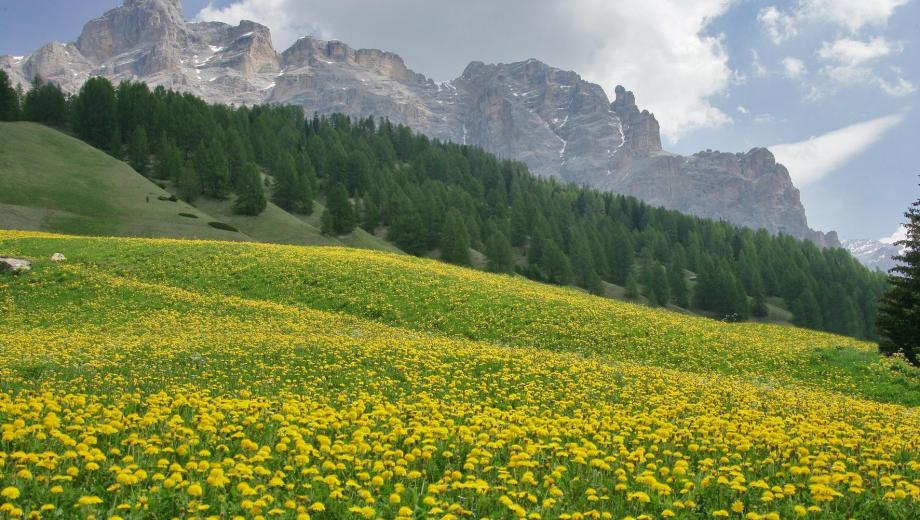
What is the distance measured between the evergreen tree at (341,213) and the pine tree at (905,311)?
268 feet

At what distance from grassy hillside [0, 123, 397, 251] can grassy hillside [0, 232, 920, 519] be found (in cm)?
4380

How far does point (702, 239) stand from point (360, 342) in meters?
170

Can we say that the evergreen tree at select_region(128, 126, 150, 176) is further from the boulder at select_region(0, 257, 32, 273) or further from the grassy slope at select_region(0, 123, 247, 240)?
the boulder at select_region(0, 257, 32, 273)

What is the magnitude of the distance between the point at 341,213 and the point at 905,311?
84.1 m

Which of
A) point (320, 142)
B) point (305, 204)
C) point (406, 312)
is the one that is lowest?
point (406, 312)

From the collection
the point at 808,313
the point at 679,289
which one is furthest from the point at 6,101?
the point at 808,313

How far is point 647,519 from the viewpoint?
6.48m

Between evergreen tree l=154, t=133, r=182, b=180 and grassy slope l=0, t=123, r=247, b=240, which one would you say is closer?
grassy slope l=0, t=123, r=247, b=240

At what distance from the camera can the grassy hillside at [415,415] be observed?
7.14 meters

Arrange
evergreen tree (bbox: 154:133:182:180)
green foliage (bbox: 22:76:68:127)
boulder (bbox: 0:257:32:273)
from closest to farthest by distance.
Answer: boulder (bbox: 0:257:32:273) < evergreen tree (bbox: 154:133:182:180) < green foliage (bbox: 22:76:68:127)

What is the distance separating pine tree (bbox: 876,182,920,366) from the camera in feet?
90.2

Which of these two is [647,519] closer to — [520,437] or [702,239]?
[520,437]

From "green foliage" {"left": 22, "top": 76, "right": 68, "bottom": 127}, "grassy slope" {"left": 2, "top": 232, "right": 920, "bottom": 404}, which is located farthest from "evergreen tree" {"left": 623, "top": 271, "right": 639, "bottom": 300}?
"green foliage" {"left": 22, "top": 76, "right": 68, "bottom": 127}

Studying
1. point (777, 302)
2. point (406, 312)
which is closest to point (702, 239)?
point (777, 302)
